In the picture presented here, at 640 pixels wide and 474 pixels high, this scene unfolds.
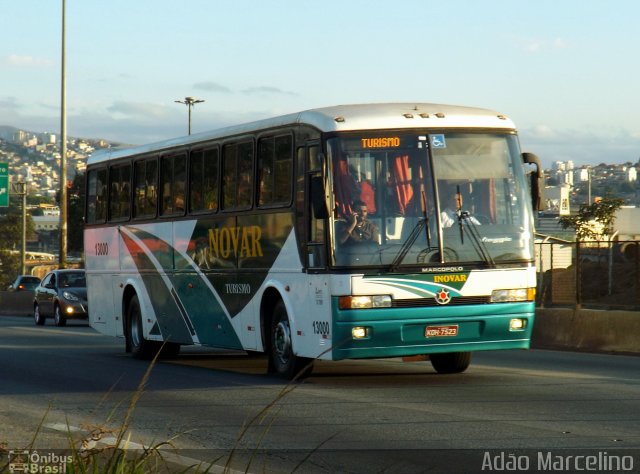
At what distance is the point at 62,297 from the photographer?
36969 millimetres

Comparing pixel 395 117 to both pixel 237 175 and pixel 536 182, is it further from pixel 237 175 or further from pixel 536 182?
pixel 237 175

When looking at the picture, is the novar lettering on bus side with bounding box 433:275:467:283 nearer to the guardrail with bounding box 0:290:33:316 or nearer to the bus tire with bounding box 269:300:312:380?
the bus tire with bounding box 269:300:312:380

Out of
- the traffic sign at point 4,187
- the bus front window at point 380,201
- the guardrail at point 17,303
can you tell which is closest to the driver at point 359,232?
the bus front window at point 380,201

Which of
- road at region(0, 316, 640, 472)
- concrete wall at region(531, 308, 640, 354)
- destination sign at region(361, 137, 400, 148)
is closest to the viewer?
road at region(0, 316, 640, 472)

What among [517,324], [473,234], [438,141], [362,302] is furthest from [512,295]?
[438,141]

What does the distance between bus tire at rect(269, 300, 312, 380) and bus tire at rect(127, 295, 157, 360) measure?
500 cm

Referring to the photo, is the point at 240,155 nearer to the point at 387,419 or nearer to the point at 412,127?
the point at 412,127

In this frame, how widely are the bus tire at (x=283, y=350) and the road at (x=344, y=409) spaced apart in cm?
27

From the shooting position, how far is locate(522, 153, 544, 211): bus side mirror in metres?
15.5

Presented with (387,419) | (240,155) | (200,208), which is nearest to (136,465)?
(387,419)

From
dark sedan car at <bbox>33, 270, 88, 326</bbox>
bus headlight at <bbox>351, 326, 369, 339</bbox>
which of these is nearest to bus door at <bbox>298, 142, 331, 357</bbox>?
bus headlight at <bbox>351, 326, 369, 339</bbox>

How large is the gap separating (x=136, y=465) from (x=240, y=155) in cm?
1121

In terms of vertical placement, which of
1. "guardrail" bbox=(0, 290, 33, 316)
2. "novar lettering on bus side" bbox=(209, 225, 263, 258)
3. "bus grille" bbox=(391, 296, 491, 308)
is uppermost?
"novar lettering on bus side" bbox=(209, 225, 263, 258)

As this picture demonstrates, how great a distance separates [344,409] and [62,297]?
25.2 meters
